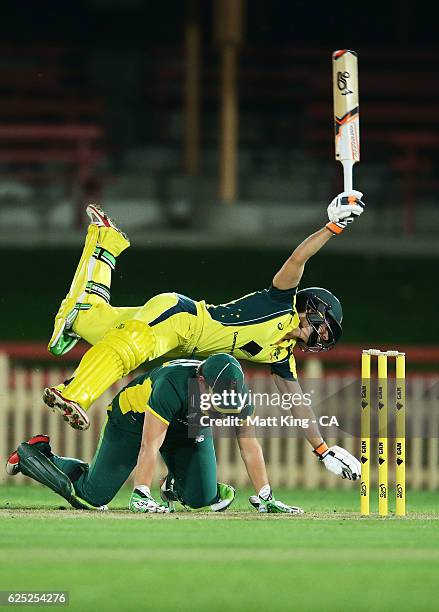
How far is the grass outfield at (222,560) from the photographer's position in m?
6.67

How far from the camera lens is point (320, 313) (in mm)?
9312

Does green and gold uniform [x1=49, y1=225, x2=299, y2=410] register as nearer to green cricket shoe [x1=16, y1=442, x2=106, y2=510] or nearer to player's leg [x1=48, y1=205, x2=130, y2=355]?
player's leg [x1=48, y1=205, x2=130, y2=355]

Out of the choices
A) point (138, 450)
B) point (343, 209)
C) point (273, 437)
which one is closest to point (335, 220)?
point (343, 209)

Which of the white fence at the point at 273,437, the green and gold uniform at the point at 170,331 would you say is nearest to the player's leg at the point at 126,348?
the green and gold uniform at the point at 170,331

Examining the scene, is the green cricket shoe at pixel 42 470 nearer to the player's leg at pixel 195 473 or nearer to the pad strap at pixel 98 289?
the player's leg at pixel 195 473

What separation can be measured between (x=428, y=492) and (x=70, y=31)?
1234cm

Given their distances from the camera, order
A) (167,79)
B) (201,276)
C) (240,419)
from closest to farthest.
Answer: (240,419)
(201,276)
(167,79)

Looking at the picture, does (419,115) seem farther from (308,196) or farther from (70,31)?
(70,31)

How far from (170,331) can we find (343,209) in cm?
125

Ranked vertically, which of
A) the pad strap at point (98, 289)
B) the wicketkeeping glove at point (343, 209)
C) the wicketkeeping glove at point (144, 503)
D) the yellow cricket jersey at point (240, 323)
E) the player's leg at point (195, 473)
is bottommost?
the wicketkeeping glove at point (144, 503)

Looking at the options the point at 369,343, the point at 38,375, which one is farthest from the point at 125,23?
→ the point at 38,375

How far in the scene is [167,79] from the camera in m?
21.4

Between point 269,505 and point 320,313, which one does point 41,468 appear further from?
point 320,313

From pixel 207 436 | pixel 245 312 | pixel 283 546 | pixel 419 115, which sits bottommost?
pixel 283 546
